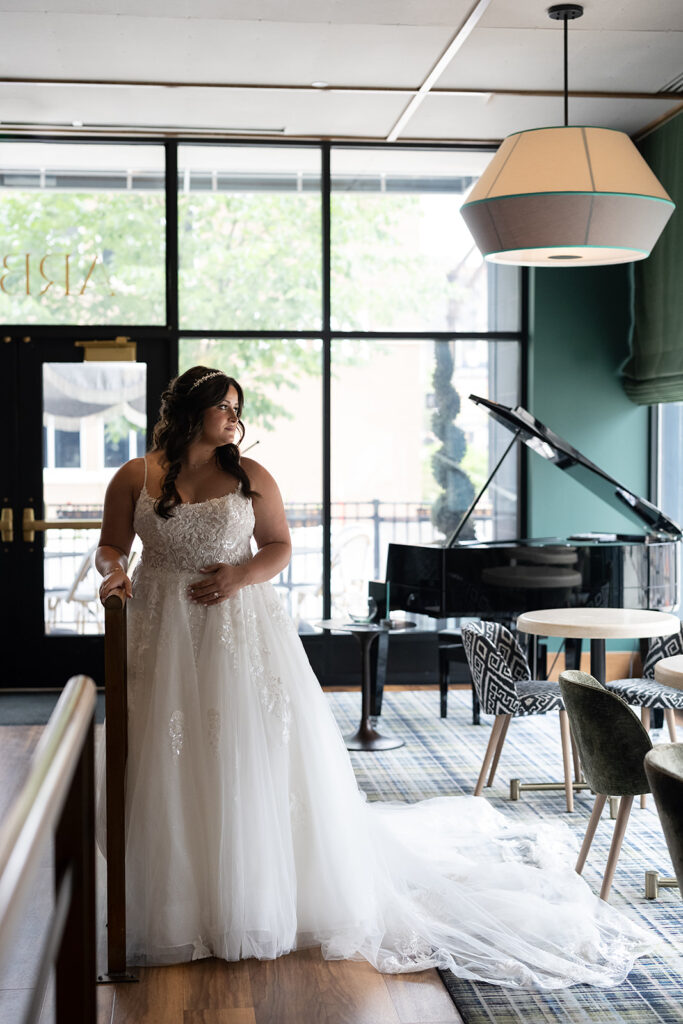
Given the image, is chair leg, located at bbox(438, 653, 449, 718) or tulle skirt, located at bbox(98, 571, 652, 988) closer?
tulle skirt, located at bbox(98, 571, 652, 988)

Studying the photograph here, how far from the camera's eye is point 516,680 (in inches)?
204

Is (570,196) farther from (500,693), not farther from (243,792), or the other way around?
(243,792)

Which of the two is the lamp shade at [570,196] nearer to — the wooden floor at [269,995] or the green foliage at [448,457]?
the wooden floor at [269,995]

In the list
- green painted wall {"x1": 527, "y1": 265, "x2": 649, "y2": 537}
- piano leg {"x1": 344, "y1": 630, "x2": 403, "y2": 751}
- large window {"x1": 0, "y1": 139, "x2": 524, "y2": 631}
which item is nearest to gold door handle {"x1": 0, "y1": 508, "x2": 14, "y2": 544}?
large window {"x1": 0, "y1": 139, "x2": 524, "y2": 631}

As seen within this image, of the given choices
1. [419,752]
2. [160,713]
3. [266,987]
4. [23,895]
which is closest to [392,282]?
[419,752]

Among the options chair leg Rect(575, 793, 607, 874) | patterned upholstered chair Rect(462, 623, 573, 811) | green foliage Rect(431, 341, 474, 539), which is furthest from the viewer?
green foliage Rect(431, 341, 474, 539)

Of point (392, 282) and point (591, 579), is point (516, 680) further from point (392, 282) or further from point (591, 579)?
point (392, 282)

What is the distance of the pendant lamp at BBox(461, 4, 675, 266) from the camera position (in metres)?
4.15

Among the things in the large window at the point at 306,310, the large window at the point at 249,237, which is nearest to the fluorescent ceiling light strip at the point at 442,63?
the large window at the point at 306,310

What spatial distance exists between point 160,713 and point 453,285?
5183 mm

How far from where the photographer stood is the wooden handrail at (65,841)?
878mm

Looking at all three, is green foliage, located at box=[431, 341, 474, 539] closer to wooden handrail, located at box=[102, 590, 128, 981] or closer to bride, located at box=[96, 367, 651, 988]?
bride, located at box=[96, 367, 651, 988]

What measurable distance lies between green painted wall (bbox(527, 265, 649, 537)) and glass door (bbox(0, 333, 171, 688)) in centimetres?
258

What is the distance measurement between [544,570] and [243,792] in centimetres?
296
